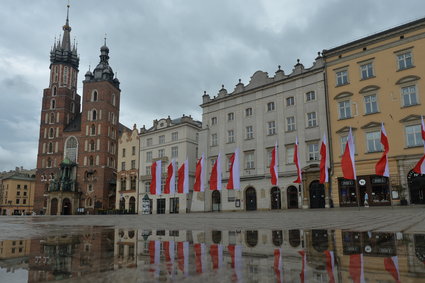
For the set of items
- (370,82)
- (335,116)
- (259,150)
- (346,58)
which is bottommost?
(259,150)

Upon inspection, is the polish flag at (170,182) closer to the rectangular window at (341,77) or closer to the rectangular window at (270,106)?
the rectangular window at (270,106)

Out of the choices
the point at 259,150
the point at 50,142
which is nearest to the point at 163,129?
the point at 259,150

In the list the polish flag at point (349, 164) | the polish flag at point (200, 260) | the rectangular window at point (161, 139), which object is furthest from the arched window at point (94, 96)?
the polish flag at point (200, 260)

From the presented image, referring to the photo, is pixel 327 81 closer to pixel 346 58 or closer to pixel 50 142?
pixel 346 58

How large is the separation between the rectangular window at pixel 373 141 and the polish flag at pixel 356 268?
29.4 m

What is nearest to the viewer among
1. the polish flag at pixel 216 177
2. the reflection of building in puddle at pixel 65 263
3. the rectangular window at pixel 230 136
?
the reflection of building in puddle at pixel 65 263

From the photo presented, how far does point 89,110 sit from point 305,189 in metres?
54.1

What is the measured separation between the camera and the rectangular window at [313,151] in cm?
3334

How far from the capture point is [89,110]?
7194 cm

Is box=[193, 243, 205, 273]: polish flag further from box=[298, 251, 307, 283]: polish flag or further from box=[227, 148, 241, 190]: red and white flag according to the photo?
box=[227, 148, 241, 190]: red and white flag

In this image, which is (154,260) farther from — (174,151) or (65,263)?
(174,151)

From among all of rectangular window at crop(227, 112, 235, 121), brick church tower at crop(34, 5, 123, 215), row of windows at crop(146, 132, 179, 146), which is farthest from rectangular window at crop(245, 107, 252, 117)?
brick church tower at crop(34, 5, 123, 215)

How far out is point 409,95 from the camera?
29.1 metres

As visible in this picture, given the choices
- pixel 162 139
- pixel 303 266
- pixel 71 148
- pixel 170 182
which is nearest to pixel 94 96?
pixel 71 148
